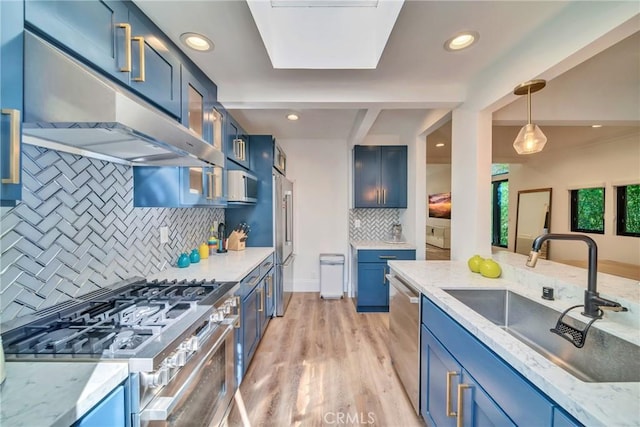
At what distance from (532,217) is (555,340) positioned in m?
5.20

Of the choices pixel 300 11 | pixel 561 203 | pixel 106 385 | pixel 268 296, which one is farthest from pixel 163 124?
pixel 561 203

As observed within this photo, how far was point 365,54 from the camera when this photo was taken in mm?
1743

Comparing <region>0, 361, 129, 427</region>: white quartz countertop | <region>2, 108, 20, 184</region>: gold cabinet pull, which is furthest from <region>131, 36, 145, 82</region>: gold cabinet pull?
<region>0, 361, 129, 427</region>: white quartz countertop

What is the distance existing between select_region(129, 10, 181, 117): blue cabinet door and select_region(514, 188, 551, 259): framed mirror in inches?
238

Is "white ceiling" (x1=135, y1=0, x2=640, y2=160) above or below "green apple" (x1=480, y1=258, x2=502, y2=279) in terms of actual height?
above

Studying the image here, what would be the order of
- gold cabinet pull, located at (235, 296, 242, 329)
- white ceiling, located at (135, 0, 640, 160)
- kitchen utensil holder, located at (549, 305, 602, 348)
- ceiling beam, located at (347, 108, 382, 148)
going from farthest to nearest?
ceiling beam, located at (347, 108, 382, 148), gold cabinet pull, located at (235, 296, 242, 329), white ceiling, located at (135, 0, 640, 160), kitchen utensil holder, located at (549, 305, 602, 348)

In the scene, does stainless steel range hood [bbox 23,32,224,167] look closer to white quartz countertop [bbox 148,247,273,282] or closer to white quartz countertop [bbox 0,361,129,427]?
white quartz countertop [bbox 0,361,129,427]

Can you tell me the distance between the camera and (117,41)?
112cm

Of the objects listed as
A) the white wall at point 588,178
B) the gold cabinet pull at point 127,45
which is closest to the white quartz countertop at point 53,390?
the gold cabinet pull at point 127,45

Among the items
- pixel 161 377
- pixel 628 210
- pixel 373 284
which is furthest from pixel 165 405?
pixel 628 210

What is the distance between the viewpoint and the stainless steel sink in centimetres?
92

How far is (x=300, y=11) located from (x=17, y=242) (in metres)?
1.88

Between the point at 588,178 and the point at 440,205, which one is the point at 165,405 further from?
the point at 440,205

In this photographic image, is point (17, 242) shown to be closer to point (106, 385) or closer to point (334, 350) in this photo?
point (106, 385)
